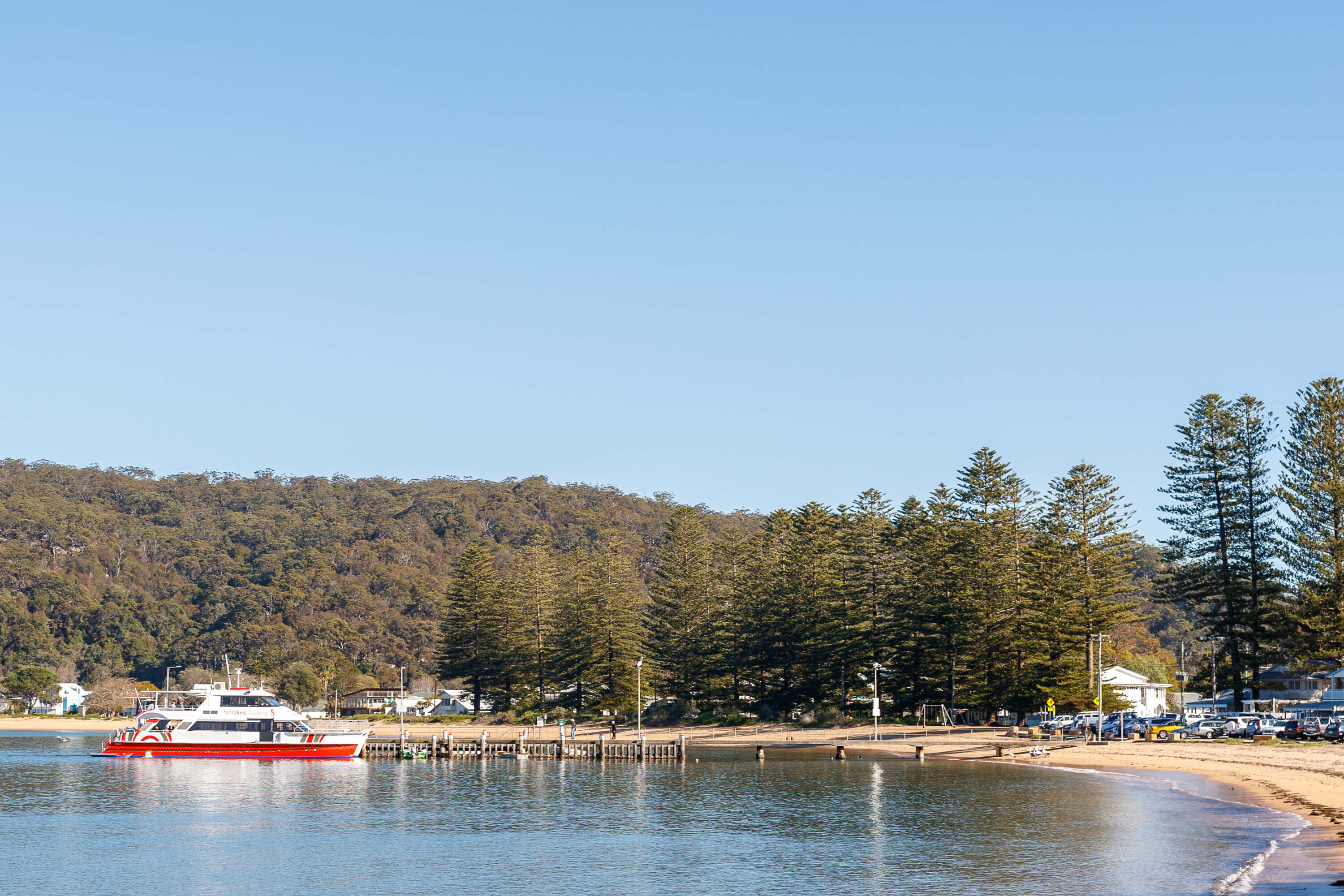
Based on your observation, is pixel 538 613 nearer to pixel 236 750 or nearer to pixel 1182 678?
pixel 236 750

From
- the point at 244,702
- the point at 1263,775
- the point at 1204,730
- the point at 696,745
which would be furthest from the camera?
the point at 696,745

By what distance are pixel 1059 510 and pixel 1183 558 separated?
1021 centimetres

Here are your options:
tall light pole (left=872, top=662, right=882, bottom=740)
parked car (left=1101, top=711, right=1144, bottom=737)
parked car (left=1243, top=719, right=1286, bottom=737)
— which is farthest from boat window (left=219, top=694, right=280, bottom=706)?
parked car (left=1243, top=719, right=1286, bottom=737)

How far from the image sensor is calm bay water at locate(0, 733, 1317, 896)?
36.8 meters

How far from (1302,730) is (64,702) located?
517ft

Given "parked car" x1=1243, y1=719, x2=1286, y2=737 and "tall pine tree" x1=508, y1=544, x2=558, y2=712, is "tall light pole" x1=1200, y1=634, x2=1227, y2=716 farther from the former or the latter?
"tall pine tree" x1=508, y1=544, x2=558, y2=712

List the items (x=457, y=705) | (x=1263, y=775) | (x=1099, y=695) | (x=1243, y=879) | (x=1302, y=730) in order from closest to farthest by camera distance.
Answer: (x=1243, y=879) → (x=1263, y=775) → (x=1302, y=730) → (x=1099, y=695) → (x=457, y=705)

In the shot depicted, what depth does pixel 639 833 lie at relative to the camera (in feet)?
154

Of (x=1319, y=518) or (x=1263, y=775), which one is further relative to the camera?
(x=1319, y=518)

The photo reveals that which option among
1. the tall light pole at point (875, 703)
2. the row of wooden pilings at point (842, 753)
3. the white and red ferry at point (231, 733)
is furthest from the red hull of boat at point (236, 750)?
the tall light pole at point (875, 703)

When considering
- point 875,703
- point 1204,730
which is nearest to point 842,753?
point 875,703

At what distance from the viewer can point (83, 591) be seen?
196 m

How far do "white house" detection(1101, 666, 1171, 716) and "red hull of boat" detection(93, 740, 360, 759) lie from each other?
198 ft

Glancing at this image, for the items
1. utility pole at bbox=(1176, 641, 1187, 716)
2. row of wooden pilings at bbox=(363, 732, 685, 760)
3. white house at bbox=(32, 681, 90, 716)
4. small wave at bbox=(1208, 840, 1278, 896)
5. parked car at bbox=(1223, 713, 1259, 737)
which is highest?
small wave at bbox=(1208, 840, 1278, 896)
